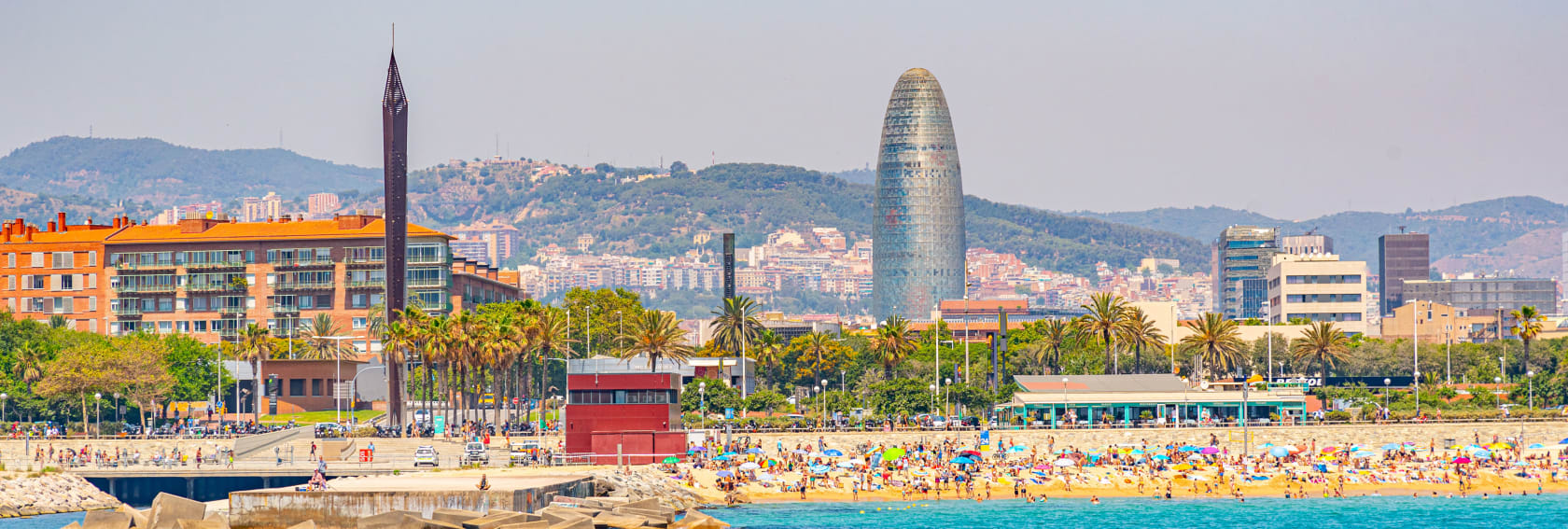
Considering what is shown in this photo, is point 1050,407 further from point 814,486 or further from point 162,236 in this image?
point 162,236

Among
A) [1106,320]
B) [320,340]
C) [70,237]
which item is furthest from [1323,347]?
[70,237]

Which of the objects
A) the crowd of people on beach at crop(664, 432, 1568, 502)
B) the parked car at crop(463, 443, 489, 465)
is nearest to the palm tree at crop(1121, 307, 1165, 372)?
the crowd of people on beach at crop(664, 432, 1568, 502)

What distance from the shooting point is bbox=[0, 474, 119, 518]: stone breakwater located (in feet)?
279

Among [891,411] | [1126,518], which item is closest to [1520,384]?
[891,411]

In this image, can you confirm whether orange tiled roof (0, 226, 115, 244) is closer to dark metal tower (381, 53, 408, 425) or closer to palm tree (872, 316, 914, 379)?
dark metal tower (381, 53, 408, 425)

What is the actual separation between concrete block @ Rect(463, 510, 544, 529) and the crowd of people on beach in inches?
936

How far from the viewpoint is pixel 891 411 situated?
11238 cm

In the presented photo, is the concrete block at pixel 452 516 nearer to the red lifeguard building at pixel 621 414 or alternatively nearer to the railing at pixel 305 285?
the red lifeguard building at pixel 621 414

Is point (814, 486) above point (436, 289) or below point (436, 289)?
below

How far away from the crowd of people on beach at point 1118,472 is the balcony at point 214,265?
8589 cm

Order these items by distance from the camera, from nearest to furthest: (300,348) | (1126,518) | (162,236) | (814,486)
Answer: (1126,518)
(814,486)
(300,348)
(162,236)

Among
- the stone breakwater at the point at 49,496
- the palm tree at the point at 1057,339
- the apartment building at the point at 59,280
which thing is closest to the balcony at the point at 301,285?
the apartment building at the point at 59,280

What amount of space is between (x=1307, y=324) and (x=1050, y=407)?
88786 mm

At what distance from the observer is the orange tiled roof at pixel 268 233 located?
166250 millimetres
